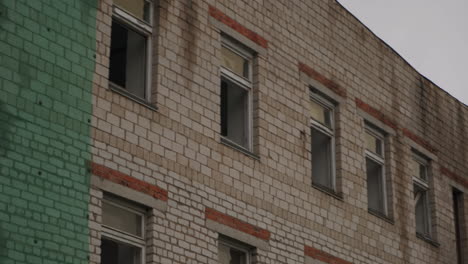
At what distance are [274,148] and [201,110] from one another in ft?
6.45

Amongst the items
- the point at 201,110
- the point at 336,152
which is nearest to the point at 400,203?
the point at 336,152

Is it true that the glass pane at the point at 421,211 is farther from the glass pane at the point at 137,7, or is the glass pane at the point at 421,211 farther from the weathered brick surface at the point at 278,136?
the glass pane at the point at 137,7

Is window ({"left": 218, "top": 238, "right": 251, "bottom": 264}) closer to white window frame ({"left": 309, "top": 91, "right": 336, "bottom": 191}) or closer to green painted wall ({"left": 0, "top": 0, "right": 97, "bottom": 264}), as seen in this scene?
white window frame ({"left": 309, "top": 91, "right": 336, "bottom": 191})

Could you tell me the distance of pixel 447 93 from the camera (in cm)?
2745

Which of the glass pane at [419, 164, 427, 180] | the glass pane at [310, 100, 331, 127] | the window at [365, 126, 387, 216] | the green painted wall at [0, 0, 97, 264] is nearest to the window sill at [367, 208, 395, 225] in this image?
the window at [365, 126, 387, 216]

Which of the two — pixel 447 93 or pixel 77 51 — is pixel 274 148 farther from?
pixel 447 93

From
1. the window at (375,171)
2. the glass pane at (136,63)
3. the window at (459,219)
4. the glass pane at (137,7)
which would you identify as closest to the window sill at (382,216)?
the window at (375,171)

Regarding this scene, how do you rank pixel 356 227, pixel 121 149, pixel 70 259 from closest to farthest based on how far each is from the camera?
pixel 70 259
pixel 121 149
pixel 356 227

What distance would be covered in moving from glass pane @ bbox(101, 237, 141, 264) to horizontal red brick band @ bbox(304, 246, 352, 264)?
13.6 feet

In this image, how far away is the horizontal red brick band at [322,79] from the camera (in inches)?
866

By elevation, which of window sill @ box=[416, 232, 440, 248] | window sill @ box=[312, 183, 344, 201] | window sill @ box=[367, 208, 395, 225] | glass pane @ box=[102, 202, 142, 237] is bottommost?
glass pane @ box=[102, 202, 142, 237]

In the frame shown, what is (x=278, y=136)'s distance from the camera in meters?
20.7

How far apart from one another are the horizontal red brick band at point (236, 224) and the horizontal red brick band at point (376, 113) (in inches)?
184

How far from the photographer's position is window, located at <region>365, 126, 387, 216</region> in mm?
23938
